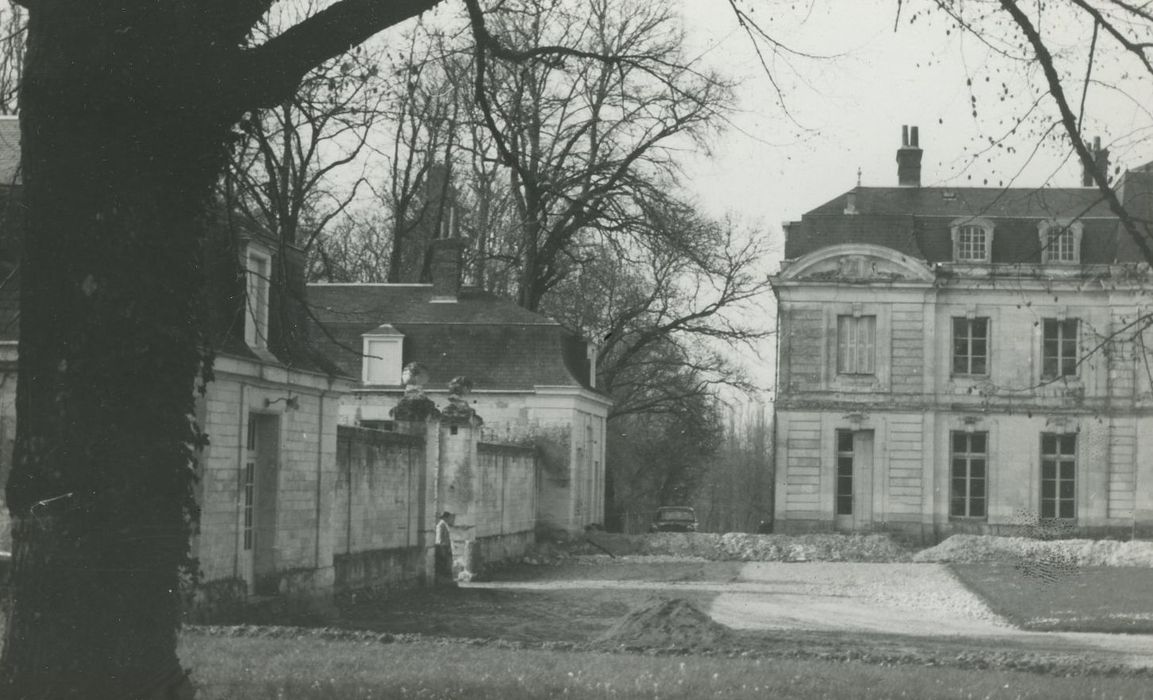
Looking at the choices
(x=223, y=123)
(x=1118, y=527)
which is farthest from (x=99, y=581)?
(x=1118, y=527)

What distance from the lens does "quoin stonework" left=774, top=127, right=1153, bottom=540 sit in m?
37.8

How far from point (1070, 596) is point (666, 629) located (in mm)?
11139

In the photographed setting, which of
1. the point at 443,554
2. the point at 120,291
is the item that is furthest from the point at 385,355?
the point at 120,291

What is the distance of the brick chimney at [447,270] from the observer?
3606 centimetres

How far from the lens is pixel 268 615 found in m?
17.4

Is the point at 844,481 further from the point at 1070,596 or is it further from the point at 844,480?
the point at 1070,596

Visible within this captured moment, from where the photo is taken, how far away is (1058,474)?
38.2 metres

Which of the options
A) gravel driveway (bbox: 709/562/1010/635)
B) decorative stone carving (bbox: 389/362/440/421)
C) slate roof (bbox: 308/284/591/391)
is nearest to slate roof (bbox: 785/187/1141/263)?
slate roof (bbox: 308/284/591/391)

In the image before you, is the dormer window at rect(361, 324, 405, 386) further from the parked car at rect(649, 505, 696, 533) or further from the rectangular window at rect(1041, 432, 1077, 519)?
the rectangular window at rect(1041, 432, 1077, 519)

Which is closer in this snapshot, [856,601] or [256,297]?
[256,297]

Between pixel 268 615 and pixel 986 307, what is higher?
pixel 986 307

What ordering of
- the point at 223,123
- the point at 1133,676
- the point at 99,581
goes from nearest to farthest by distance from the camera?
the point at 99,581
the point at 223,123
the point at 1133,676

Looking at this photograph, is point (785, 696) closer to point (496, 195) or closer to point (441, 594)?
point (441, 594)

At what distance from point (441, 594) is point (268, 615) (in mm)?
5870
